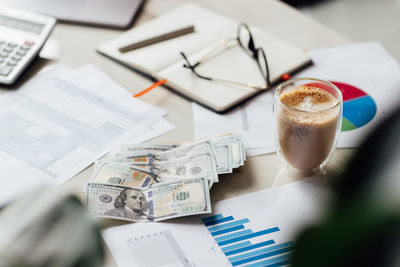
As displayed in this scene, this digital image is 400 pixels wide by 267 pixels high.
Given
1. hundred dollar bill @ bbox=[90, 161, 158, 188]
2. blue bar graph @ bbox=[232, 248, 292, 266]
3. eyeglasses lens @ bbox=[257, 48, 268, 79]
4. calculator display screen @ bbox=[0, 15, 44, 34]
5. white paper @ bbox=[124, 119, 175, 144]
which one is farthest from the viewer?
calculator display screen @ bbox=[0, 15, 44, 34]

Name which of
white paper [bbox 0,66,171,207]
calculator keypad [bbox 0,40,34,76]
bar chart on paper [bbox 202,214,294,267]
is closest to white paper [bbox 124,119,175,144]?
white paper [bbox 0,66,171,207]

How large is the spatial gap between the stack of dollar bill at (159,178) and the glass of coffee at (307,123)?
9 cm

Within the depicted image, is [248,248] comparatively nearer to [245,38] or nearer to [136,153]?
[136,153]

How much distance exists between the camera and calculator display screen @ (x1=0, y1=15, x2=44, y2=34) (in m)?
1.02

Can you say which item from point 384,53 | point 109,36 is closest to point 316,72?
point 384,53

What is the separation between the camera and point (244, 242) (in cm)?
62

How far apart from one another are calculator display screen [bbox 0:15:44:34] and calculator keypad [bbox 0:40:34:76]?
1.7 inches

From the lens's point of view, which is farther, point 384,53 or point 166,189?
point 384,53

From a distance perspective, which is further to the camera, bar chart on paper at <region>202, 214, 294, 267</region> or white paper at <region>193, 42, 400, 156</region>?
white paper at <region>193, 42, 400, 156</region>

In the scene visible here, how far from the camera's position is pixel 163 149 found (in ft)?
2.53

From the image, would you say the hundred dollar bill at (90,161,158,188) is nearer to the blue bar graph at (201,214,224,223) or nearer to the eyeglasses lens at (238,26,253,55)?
the blue bar graph at (201,214,224,223)

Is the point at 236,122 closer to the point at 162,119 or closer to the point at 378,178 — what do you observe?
the point at 162,119

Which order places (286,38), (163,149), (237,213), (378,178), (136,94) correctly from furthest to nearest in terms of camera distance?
(286,38) → (136,94) → (163,149) → (237,213) → (378,178)

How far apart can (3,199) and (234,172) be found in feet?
1.21
